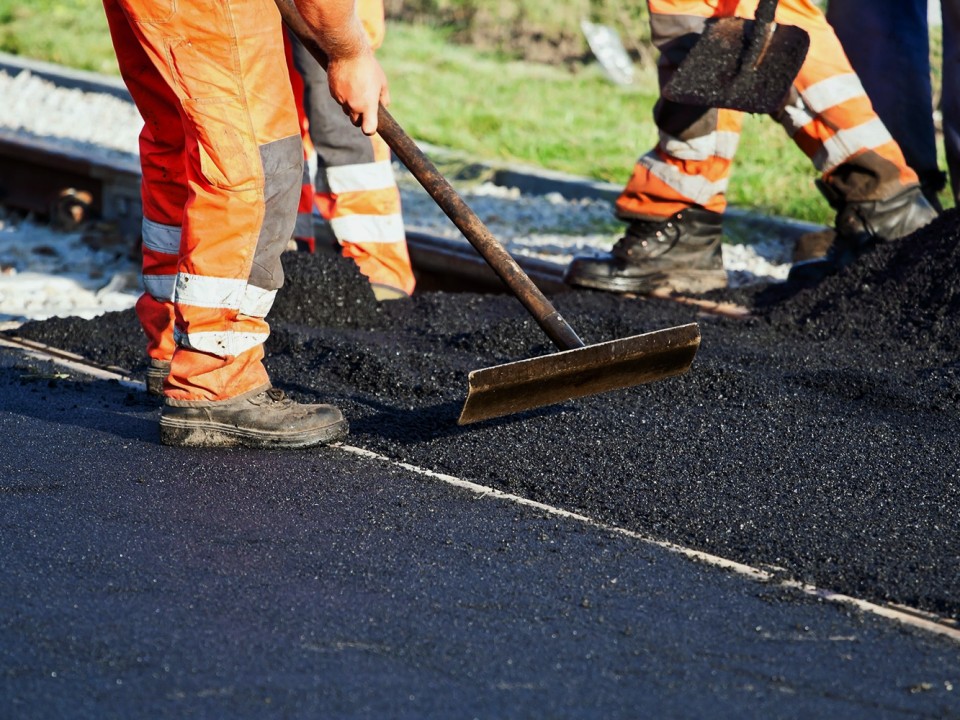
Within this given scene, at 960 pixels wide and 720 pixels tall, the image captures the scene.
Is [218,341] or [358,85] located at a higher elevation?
[358,85]

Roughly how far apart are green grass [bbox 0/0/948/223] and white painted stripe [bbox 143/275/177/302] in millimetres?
3909

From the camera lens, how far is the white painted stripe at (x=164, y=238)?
373 centimetres

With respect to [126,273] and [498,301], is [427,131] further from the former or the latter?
[498,301]

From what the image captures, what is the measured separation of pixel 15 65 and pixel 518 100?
387 centimetres

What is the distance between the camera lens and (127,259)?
251 inches

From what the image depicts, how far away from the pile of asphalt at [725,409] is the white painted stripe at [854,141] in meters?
0.42

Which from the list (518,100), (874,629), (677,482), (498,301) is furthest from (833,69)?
(518,100)

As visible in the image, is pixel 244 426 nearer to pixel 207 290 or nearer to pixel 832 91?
pixel 207 290

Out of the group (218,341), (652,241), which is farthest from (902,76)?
(218,341)

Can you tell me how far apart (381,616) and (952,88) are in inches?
145

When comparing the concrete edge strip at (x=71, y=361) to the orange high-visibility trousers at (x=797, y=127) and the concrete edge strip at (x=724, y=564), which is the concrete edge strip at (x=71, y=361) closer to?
the concrete edge strip at (x=724, y=564)

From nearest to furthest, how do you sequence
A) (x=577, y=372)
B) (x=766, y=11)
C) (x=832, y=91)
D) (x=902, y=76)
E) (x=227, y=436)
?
(x=577, y=372), (x=227, y=436), (x=766, y=11), (x=832, y=91), (x=902, y=76)

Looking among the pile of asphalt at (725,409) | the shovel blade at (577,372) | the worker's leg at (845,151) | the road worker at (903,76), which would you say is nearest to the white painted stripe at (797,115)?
the worker's leg at (845,151)

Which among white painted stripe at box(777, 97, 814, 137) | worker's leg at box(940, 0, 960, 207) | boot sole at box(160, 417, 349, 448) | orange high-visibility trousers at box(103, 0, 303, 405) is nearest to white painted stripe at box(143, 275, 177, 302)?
orange high-visibility trousers at box(103, 0, 303, 405)
